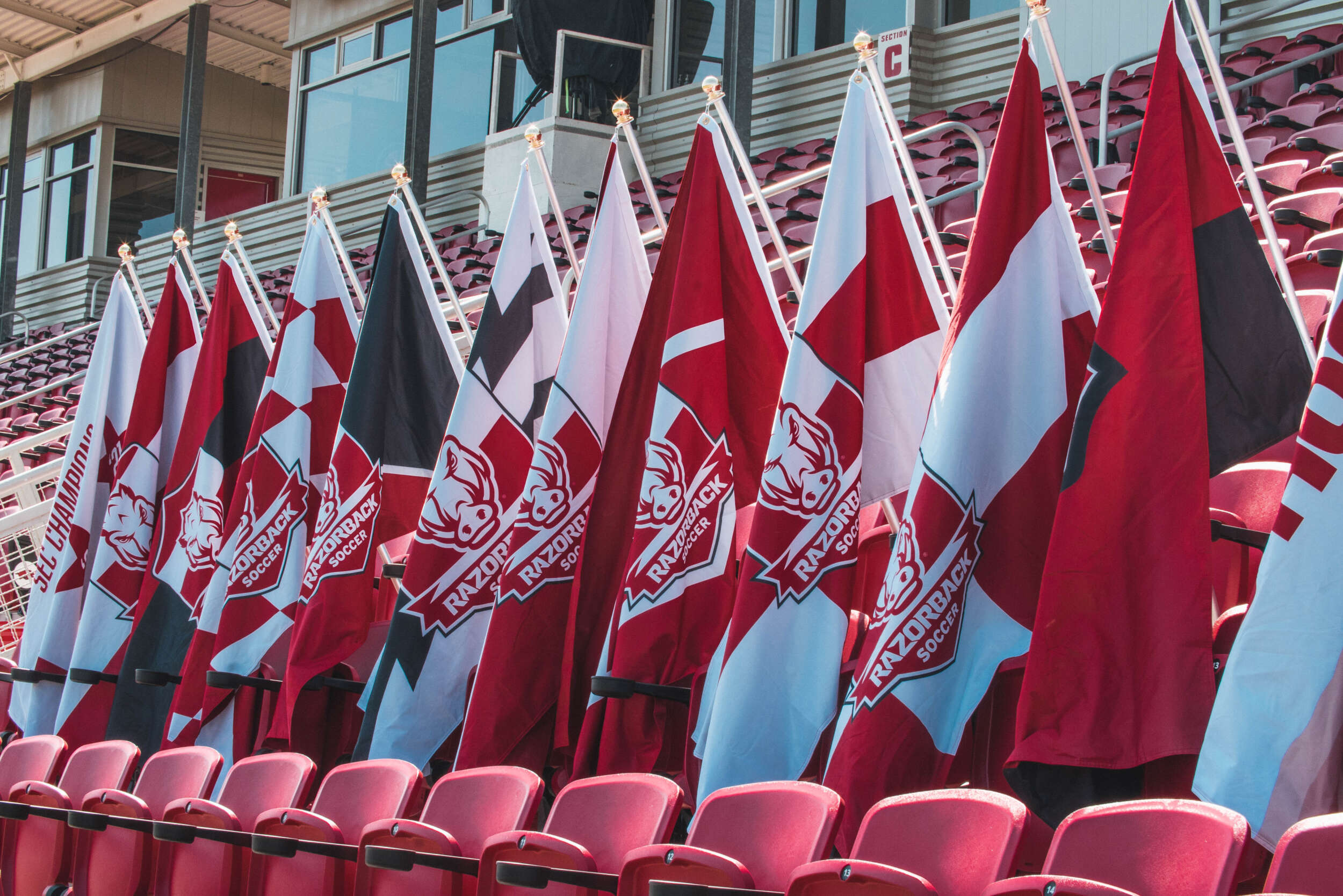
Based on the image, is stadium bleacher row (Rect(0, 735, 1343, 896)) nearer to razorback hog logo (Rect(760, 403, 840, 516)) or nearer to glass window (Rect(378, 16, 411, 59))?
razorback hog logo (Rect(760, 403, 840, 516))

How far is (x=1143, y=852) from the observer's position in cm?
Answer: 230

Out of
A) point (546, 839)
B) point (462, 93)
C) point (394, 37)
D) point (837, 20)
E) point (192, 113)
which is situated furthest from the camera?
point (192, 113)

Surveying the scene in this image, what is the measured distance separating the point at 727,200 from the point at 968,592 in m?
1.57

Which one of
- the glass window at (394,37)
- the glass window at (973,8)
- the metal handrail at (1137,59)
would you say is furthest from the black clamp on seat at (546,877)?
the glass window at (394,37)

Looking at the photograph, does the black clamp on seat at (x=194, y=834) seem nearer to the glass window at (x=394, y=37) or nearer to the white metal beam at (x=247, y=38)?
the glass window at (x=394, y=37)

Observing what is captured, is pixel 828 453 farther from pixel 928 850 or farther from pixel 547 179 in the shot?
pixel 547 179

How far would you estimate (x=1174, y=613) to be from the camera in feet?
9.34

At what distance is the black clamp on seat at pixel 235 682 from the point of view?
4891 mm

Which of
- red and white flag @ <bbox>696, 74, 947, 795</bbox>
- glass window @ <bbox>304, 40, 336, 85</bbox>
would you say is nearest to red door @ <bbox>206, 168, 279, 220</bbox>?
glass window @ <bbox>304, 40, 336, 85</bbox>

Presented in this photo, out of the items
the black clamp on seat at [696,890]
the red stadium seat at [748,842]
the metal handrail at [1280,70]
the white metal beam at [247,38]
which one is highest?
the white metal beam at [247,38]

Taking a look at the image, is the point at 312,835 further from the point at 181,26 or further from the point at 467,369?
the point at 181,26

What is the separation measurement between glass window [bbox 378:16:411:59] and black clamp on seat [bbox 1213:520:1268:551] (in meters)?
15.1

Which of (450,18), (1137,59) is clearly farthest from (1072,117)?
(450,18)

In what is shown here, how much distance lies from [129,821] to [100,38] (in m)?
17.4
